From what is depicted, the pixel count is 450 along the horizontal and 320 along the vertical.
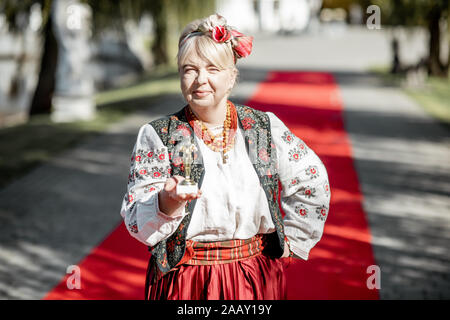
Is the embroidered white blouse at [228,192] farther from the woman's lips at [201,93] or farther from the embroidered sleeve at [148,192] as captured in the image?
the woman's lips at [201,93]

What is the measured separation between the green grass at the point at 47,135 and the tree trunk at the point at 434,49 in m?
8.30

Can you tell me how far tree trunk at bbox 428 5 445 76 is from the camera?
16.5 metres

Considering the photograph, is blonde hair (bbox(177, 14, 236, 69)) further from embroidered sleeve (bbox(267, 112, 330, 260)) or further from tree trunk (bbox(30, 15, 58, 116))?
tree trunk (bbox(30, 15, 58, 116))

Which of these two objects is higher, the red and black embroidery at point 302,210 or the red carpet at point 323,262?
the red and black embroidery at point 302,210

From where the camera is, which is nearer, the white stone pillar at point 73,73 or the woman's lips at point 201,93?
the woman's lips at point 201,93

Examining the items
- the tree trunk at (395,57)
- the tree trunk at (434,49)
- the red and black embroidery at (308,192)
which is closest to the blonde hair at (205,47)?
the red and black embroidery at (308,192)

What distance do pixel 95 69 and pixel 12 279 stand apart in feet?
69.5

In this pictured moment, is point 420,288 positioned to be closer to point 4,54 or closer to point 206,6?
point 206,6

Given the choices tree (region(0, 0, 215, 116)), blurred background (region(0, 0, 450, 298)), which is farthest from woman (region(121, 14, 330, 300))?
tree (region(0, 0, 215, 116))

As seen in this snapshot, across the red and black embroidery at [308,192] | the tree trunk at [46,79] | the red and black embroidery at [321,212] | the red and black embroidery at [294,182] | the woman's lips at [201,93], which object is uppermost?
the woman's lips at [201,93]

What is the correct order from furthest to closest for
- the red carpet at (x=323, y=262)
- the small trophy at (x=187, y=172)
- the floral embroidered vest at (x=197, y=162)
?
the red carpet at (x=323, y=262), the floral embroidered vest at (x=197, y=162), the small trophy at (x=187, y=172)

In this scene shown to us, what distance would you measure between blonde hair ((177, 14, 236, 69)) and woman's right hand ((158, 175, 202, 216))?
0.48 metres

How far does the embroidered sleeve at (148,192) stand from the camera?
1883mm

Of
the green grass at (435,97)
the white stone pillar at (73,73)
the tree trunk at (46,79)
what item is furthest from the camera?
the tree trunk at (46,79)
